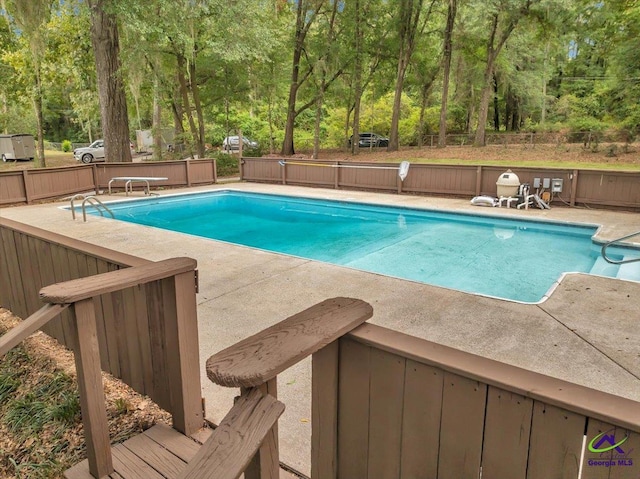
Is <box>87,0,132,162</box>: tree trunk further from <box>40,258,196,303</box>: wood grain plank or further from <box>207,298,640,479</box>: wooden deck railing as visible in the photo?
<box>207,298,640,479</box>: wooden deck railing

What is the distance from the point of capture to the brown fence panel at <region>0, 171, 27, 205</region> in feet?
32.4

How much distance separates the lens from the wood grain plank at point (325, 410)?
137 centimetres

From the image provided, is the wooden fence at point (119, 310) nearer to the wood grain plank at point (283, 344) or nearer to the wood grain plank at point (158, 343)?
the wood grain plank at point (158, 343)

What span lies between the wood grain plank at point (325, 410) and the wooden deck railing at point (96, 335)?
85 cm

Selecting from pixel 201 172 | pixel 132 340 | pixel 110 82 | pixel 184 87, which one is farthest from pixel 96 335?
pixel 184 87

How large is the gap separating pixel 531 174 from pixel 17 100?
66.2ft

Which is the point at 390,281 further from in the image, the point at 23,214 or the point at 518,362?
the point at 23,214

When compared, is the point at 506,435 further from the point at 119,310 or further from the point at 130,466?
the point at 119,310

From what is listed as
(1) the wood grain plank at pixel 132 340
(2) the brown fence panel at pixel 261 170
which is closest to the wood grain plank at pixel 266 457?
(1) the wood grain plank at pixel 132 340

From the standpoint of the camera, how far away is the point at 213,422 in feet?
7.64

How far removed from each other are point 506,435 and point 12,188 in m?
11.8

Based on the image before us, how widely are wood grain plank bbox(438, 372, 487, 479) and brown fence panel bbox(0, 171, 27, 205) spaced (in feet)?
37.7

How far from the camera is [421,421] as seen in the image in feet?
4.14

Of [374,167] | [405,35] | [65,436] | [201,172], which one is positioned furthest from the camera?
[405,35]
